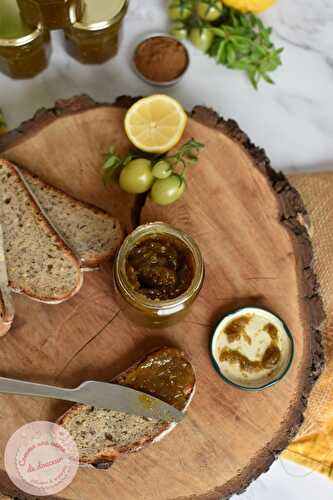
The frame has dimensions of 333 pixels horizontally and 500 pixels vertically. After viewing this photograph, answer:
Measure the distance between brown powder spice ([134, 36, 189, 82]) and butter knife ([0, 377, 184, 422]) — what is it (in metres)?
1.52

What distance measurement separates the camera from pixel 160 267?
7.19 ft

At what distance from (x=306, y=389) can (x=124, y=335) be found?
28.4 inches

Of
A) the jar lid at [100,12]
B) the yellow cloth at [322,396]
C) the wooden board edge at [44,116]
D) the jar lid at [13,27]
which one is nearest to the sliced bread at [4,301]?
the wooden board edge at [44,116]

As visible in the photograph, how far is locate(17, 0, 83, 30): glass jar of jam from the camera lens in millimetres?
2576

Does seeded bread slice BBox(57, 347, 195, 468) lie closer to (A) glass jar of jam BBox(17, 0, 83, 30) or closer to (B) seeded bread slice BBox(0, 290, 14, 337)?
(B) seeded bread slice BBox(0, 290, 14, 337)

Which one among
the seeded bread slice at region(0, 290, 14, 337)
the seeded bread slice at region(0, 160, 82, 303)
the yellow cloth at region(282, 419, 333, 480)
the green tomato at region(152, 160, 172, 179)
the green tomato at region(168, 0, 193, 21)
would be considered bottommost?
the yellow cloth at region(282, 419, 333, 480)

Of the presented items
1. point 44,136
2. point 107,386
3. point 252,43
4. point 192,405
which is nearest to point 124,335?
point 107,386

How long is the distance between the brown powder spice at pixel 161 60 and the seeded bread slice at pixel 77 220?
2.90ft

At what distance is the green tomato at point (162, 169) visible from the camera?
2328 millimetres

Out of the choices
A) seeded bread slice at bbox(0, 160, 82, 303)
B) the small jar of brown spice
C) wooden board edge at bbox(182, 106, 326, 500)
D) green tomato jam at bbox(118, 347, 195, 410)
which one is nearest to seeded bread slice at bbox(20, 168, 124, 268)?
seeded bread slice at bbox(0, 160, 82, 303)

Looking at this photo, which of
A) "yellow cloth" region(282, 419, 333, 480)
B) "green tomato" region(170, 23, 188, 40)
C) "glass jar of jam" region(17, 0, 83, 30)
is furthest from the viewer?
"green tomato" region(170, 23, 188, 40)

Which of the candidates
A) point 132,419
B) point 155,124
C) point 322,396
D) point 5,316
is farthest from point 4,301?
point 322,396

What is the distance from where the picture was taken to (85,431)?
89.3 inches

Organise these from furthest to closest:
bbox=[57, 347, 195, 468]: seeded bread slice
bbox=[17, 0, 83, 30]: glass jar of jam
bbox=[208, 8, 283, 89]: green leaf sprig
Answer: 1. bbox=[208, 8, 283, 89]: green leaf sprig
2. bbox=[17, 0, 83, 30]: glass jar of jam
3. bbox=[57, 347, 195, 468]: seeded bread slice
